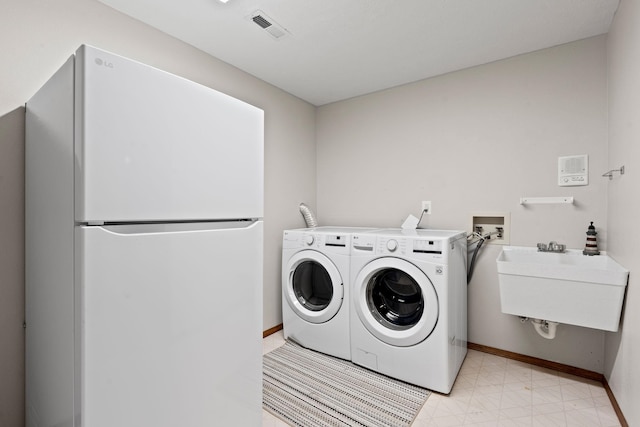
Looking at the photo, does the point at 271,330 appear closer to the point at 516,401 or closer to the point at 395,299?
the point at 395,299

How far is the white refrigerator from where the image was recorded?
915 millimetres

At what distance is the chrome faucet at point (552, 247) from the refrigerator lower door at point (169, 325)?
1.91 metres

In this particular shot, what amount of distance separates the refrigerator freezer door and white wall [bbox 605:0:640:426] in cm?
176

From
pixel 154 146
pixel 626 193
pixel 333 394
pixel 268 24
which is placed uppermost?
pixel 268 24

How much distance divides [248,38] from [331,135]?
1.35m

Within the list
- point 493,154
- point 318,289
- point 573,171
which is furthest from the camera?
point 318,289

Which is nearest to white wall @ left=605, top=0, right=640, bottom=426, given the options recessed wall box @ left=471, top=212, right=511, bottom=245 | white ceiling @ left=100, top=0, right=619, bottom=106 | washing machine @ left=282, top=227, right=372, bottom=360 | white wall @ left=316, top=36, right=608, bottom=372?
white wall @ left=316, top=36, right=608, bottom=372

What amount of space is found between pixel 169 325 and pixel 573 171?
8.21 ft

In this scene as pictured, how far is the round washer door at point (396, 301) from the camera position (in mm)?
1892

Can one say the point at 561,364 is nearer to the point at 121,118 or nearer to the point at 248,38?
the point at 121,118

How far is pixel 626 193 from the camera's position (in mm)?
1556

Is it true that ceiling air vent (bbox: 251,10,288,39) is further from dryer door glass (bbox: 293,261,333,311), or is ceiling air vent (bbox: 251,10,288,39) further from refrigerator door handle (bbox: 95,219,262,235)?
dryer door glass (bbox: 293,261,333,311)

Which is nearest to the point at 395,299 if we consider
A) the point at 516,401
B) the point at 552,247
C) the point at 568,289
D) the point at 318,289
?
the point at 318,289

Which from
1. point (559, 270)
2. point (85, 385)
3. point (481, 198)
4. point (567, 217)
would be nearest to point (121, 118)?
point (85, 385)
